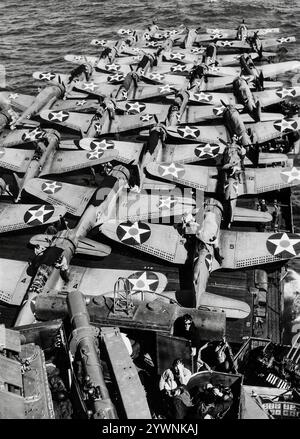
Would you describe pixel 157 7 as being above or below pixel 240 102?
above

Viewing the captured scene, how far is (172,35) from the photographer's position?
58969mm

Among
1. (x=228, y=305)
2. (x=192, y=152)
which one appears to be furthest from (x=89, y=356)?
(x=192, y=152)

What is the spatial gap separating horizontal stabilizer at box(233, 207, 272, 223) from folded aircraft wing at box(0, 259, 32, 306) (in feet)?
37.7

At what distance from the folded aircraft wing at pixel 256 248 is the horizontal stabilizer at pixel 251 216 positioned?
1.86m

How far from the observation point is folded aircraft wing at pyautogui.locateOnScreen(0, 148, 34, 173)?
3119 centimetres

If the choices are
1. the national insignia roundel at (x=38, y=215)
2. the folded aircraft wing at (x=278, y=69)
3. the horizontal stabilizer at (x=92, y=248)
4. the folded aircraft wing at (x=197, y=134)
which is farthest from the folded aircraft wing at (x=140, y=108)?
the horizontal stabilizer at (x=92, y=248)

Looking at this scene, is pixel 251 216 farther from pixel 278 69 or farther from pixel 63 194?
pixel 278 69

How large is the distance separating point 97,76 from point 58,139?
1583cm

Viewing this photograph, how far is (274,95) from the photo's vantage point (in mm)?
40031

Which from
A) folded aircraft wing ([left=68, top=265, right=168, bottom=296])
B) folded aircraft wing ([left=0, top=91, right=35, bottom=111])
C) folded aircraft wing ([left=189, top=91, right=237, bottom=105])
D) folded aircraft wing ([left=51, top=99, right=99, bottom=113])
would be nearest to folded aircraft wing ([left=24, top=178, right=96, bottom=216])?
folded aircraft wing ([left=68, top=265, right=168, bottom=296])

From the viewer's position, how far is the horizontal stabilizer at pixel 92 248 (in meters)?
23.7

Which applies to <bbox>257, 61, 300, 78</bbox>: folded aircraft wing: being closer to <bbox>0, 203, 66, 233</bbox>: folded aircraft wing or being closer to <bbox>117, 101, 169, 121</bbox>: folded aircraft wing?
<bbox>117, 101, 169, 121</bbox>: folded aircraft wing

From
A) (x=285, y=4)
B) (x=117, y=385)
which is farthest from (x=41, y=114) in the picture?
(x=285, y=4)

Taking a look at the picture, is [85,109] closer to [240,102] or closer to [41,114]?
[41,114]
